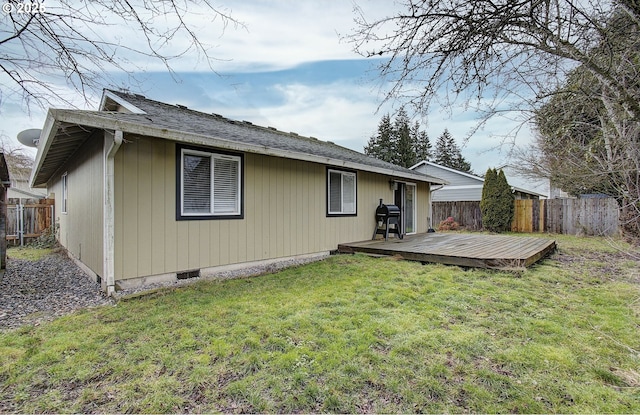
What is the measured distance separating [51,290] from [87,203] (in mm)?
1576

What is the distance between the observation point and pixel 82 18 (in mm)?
2428

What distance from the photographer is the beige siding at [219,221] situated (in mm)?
4391

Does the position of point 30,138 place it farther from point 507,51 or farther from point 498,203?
point 498,203

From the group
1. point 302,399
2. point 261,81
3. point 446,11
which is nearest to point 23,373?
point 302,399

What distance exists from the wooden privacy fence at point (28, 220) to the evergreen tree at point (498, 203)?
17271 mm

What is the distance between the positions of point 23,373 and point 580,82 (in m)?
5.09

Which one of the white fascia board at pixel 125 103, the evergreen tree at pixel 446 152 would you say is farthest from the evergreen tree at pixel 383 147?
the white fascia board at pixel 125 103

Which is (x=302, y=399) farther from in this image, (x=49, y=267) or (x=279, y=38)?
(x=49, y=267)

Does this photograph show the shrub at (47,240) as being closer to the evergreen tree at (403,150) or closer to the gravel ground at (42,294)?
the gravel ground at (42,294)

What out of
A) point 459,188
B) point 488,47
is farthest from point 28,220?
point 459,188

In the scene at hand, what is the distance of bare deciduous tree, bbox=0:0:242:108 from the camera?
2389 mm

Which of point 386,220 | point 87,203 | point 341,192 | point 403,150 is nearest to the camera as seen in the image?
point 87,203

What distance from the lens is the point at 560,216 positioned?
12.9 meters

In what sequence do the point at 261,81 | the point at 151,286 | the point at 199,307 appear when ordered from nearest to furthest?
1. the point at 199,307
2. the point at 151,286
3. the point at 261,81
